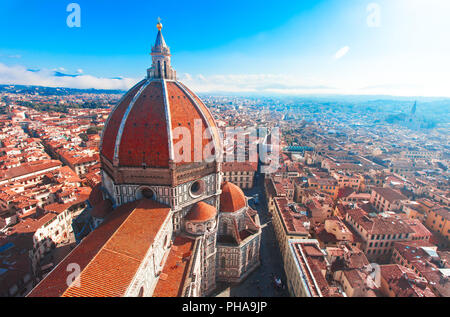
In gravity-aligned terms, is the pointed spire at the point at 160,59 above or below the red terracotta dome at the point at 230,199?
above

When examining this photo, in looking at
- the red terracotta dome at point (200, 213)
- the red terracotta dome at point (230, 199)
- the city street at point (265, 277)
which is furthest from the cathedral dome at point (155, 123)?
the city street at point (265, 277)

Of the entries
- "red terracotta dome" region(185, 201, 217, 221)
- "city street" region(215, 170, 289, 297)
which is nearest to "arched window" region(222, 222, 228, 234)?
"red terracotta dome" region(185, 201, 217, 221)

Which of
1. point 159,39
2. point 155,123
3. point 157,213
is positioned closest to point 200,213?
point 157,213

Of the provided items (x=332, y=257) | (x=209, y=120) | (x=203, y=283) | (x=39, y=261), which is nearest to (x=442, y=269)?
(x=332, y=257)

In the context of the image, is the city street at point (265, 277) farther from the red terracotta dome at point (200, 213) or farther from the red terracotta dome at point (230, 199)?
the red terracotta dome at point (200, 213)

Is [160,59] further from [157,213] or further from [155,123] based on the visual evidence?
[157,213]

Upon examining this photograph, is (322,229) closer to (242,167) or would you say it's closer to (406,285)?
(406,285)

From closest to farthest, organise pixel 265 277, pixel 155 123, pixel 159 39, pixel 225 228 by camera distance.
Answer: pixel 155 123
pixel 159 39
pixel 225 228
pixel 265 277
